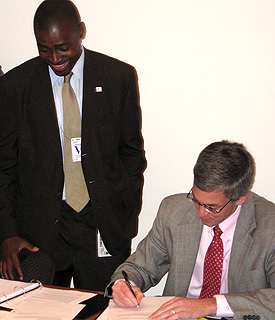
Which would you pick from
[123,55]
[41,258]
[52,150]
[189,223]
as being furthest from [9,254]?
[123,55]

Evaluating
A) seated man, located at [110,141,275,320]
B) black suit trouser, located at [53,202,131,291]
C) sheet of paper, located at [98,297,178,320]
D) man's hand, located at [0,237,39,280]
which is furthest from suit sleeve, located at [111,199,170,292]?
man's hand, located at [0,237,39,280]

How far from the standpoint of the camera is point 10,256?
2377 mm

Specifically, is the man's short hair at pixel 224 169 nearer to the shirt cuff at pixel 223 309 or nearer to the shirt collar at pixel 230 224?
the shirt collar at pixel 230 224

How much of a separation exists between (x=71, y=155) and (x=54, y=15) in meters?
0.74

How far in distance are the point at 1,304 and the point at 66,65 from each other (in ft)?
3.88

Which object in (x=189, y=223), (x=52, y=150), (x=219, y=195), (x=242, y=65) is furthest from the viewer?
(x=242, y=65)

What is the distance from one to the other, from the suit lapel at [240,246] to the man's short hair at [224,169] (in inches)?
7.9

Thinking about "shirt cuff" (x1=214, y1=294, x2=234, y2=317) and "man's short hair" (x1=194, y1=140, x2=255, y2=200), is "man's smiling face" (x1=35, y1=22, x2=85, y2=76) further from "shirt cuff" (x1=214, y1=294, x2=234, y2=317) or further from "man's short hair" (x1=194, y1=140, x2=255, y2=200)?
"shirt cuff" (x1=214, y1=294, x2=234, y2=317)

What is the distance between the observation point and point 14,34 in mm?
3475

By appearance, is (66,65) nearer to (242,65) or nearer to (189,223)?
(189,223)

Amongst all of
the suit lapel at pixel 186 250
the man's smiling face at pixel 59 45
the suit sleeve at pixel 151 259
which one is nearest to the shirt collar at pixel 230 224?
the suit lapel at pixel 186 250

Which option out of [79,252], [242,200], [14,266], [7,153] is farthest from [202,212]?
[7,153]

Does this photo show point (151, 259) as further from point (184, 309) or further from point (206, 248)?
point (184, 309)

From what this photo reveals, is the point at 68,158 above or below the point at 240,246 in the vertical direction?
above
